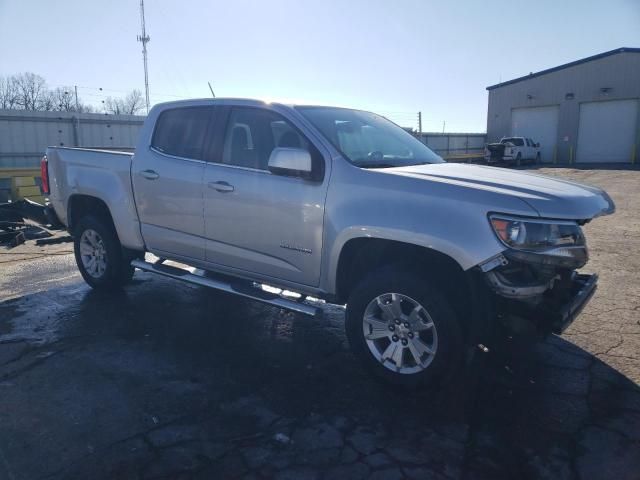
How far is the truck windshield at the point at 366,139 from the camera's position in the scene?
4004 mm

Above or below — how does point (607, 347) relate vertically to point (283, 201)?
below

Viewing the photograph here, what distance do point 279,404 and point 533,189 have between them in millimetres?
2165

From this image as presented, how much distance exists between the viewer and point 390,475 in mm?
2691

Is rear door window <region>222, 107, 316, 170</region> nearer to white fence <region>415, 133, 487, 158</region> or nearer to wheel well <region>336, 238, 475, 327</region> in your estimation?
wheel well <region>336, 238, 475, 327</region>

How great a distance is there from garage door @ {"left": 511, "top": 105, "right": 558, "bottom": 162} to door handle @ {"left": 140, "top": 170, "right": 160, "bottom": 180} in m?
34.0

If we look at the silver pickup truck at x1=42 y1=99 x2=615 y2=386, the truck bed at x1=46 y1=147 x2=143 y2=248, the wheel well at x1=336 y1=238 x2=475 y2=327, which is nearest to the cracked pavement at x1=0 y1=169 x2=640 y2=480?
the silver pickup truck at x1=42 y1=99 x2=615 y2=386

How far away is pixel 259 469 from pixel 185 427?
0.65 metres

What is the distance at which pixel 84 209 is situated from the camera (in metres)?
5.95

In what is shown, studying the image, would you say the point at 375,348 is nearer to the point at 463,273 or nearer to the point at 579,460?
the point at 463,273

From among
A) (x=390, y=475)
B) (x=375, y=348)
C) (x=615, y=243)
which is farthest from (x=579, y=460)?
(x=615, y=243)

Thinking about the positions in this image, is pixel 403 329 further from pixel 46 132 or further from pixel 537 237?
pixel 46 132

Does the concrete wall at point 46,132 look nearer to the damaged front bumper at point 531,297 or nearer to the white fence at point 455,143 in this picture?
the damaged front bumper at point 531,297

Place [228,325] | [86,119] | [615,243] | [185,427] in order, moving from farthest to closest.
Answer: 1. [86,119]
2. [615,243]
3. [228,325]
4. [185,427]

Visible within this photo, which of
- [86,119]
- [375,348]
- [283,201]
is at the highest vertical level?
[86,119]
